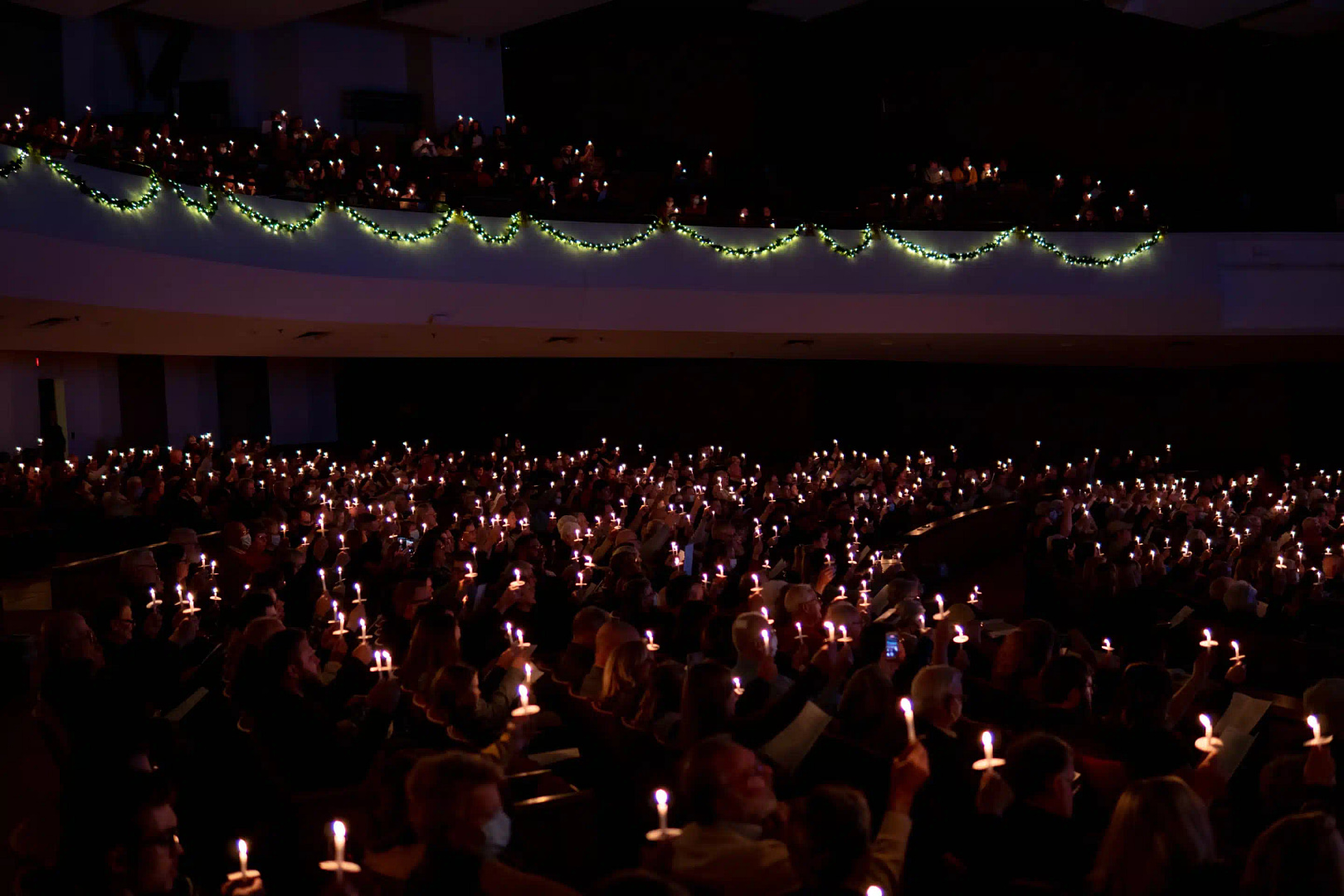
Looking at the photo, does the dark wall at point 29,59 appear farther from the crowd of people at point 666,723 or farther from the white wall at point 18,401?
the crowd of people at point 666,723

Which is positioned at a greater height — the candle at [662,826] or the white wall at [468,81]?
the white wall at [468,81]

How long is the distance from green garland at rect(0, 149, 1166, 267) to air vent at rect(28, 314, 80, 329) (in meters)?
1.76

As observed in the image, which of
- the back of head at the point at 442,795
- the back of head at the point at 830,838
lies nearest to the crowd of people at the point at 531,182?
the back of head at the point at 442,795

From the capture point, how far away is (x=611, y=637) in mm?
5094

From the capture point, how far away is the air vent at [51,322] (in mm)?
13982

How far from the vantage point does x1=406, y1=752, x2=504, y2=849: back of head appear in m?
2.88

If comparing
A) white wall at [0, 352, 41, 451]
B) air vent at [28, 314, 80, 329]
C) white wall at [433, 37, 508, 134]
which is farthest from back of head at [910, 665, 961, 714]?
white wall at [433, 37, 508, 134]

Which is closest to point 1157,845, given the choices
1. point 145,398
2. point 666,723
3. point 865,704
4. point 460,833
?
point 460,833

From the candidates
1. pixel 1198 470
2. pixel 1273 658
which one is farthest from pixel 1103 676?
pixel 1198 470

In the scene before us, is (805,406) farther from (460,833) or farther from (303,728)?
(460,833)

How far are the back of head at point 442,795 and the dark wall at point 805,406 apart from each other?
20.7 m

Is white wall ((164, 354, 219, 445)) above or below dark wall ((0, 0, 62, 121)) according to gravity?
below

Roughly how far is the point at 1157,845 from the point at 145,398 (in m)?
20.9

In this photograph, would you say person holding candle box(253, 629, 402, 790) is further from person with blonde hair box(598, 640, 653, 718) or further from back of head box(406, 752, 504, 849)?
back of head box(406, 752, 504, 849)
